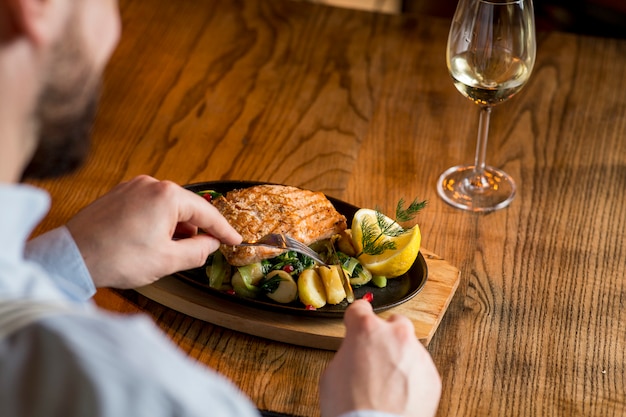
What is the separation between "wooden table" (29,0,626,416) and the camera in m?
1.20

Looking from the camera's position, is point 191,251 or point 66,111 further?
point 191,251

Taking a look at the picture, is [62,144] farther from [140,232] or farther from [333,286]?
[333,286]

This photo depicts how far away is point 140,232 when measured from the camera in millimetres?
1203

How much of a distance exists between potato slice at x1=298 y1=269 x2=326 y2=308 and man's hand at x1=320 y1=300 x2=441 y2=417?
0.18 m

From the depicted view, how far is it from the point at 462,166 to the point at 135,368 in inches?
43.0

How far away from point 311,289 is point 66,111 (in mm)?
562

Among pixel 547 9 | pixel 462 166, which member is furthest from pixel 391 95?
pixel 547 9

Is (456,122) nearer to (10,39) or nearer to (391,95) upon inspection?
(391,95)

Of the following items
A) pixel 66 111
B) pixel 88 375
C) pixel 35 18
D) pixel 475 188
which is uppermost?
pixel 35 18

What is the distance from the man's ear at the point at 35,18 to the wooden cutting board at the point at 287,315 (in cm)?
61

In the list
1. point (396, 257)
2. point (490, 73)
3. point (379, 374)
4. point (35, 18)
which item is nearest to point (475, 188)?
point (490, 73)

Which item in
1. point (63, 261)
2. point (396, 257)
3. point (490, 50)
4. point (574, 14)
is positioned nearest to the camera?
point (63, 261)

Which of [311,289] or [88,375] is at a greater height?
[88,375]

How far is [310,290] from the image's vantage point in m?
1.24
